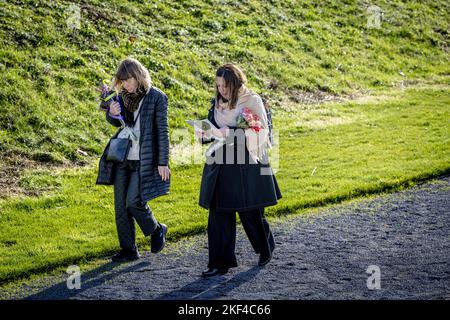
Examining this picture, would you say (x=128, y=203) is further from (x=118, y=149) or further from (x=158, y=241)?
(x=158, y=241)

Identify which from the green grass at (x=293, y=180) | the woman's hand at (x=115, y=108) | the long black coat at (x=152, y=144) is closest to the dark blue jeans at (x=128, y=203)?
the long black coat at (x=152, y=144)

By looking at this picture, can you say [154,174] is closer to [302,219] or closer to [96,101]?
[302,219]

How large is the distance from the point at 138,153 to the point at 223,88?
120 cm

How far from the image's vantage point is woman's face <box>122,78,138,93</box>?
25.2 feet

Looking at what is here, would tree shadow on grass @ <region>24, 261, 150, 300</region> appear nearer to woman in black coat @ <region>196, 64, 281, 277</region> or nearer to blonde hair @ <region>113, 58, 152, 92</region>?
woman in black coat @ <region>196, 64, 281, 277</region>

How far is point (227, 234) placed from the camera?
759 cm

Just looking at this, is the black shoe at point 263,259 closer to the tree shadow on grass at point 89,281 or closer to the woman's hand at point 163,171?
the tree shadow on grass at point 89,281

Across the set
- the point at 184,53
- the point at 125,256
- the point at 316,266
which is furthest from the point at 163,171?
the point at 184,53

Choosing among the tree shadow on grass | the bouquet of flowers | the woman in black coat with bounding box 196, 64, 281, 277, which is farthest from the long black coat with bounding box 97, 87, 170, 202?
the bouquet of flowers

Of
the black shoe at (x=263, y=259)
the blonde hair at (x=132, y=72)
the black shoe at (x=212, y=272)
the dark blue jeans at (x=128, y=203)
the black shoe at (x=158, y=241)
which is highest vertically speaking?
the blonde hair at (x=132, y=72)

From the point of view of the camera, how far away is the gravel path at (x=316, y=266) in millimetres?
6887

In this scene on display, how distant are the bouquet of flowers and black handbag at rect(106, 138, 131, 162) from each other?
1244mm

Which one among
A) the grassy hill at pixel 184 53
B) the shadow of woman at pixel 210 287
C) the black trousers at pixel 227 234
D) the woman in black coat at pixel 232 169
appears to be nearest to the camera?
the shadow of woman at pixel 210 287

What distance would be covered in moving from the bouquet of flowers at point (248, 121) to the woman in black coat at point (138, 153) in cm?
92
